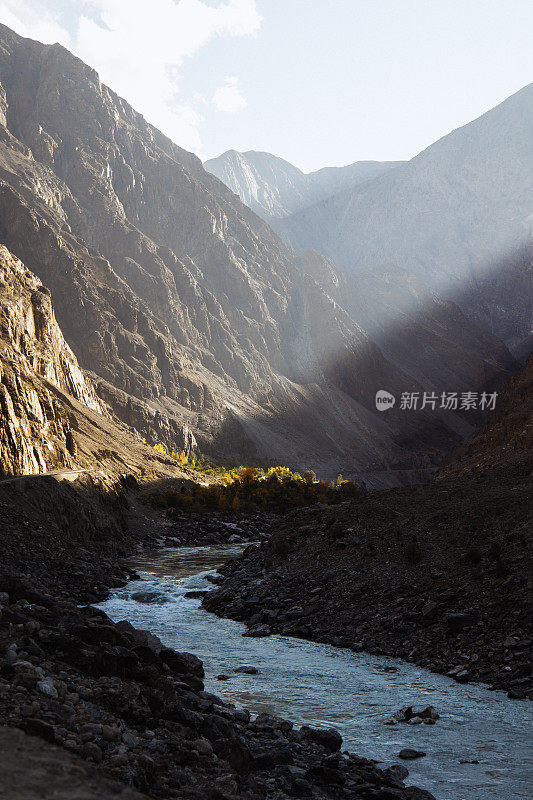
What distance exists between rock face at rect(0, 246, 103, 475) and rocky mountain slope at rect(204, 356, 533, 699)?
58.8 ft

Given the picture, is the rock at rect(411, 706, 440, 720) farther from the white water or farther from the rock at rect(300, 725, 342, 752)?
the rock at rect(300, 725, 342, 752)

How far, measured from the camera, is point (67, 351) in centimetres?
8912

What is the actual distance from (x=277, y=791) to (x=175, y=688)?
3145 millimetres

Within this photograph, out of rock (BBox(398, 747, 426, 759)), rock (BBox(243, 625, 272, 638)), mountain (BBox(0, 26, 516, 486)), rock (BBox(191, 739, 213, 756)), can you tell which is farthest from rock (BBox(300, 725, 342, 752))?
mountain (BBox(0, 26, 516, 486))

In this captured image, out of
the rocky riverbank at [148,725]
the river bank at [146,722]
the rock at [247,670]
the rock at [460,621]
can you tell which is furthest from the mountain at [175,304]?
the rocky riverbank at [148,725]

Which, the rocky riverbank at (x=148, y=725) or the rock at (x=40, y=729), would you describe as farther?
the rocky riverbank at (x=148, y=725)

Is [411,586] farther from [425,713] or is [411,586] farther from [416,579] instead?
[425,713]

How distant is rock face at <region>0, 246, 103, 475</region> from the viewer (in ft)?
125

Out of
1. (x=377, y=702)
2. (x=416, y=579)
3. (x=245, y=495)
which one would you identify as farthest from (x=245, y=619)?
(x=245, y=495)

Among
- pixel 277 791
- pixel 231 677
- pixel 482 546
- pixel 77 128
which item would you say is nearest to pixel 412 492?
pixel 482 546

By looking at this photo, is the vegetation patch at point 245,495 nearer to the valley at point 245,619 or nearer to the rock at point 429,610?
the valley at point 245,619

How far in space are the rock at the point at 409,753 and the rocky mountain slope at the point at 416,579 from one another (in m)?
3.16

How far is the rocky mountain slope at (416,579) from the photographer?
1384 centimetres

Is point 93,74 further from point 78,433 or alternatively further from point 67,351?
point 78,433
